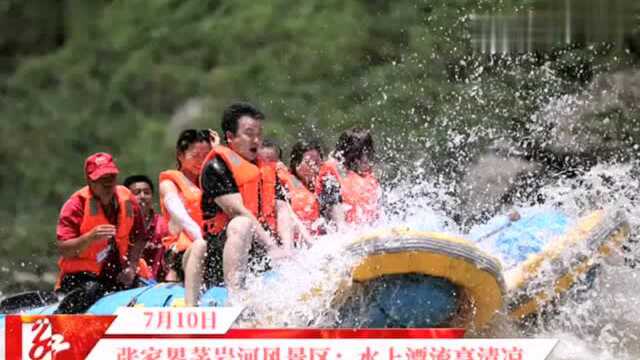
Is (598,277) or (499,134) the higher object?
(499,134)

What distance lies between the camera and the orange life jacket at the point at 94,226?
3.60 metres

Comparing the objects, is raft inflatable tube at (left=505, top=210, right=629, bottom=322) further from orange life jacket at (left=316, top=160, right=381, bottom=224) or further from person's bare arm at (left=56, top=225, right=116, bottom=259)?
person's bare arm at (left=56, top=225, right=116, bottom=259)

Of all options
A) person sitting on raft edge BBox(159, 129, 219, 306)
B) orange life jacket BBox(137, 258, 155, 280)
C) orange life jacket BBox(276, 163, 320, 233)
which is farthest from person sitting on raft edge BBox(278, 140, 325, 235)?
orange life jacket BBox(137, 258, 155, 280)

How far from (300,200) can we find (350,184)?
0.51ft

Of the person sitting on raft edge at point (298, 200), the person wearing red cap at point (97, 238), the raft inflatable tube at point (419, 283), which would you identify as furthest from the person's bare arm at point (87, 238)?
the raft inflatable tube at point (419, 283)

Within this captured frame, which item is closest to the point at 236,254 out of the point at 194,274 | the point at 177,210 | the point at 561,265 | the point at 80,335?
the point at 194,274

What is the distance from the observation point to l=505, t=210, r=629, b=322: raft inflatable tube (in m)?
3.16

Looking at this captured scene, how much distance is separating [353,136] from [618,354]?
0.92m

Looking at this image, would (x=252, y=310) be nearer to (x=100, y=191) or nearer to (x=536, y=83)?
(x=100, y=191)

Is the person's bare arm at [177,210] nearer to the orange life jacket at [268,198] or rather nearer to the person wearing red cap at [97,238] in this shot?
the person wearing red cap at [97,238]

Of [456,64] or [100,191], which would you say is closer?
[100,191]

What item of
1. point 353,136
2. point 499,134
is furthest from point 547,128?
point 353,136

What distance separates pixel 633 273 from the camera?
3.40m

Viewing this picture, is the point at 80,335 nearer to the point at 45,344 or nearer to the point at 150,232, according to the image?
the point at 45,344
